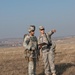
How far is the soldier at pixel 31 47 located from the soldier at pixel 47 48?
22.1 inches

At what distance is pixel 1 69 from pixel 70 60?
442 centimetres

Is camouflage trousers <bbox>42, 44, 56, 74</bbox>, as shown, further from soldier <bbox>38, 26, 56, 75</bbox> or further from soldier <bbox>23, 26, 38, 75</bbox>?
soldier <bbox>23, 26, 38, 75</bbox>

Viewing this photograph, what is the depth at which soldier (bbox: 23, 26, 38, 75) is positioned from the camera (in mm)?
12180

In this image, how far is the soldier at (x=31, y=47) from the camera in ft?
40.0

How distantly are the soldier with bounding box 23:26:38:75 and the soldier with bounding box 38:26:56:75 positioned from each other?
56cm

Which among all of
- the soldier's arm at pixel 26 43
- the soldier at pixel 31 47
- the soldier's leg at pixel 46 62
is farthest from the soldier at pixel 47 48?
the soldier's arm at pixel 26 43

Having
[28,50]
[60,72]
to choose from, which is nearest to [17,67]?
[60,72]

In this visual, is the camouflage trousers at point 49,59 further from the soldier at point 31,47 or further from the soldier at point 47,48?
the soldier at point 31,47

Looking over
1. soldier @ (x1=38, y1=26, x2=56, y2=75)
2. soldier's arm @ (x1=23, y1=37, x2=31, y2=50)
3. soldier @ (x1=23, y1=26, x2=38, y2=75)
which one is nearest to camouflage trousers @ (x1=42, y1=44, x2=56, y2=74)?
soldier @ (x1=38, y1=26, x2=56, y2=75)

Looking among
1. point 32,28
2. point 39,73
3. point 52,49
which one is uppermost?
point 32,28

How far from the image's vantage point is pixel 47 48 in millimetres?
13172

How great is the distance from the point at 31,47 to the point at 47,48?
43.7 inches

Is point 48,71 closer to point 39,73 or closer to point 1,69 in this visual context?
point 39,73

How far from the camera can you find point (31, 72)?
12.4 meters
